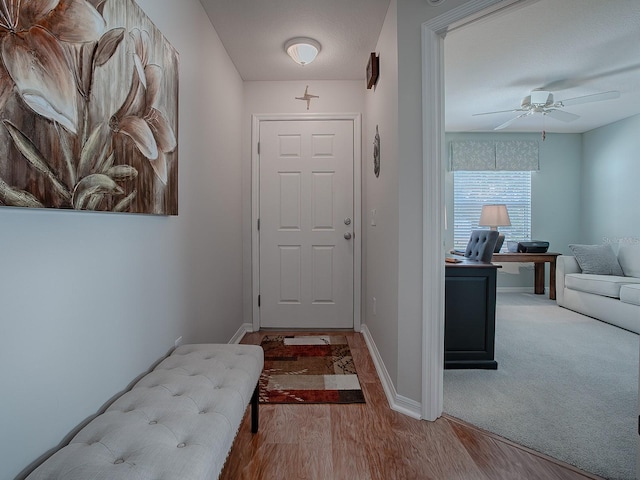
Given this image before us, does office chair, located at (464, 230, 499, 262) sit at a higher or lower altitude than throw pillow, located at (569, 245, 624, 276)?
higher

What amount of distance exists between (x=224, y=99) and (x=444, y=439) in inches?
104

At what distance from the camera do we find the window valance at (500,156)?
5.20 meters

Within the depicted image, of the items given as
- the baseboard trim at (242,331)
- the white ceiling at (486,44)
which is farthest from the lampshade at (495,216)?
the baseboard trim at (242,331)

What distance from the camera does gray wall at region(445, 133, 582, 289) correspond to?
523 centimetres

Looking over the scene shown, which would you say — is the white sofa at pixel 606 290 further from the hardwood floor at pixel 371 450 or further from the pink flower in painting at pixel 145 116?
the pink flower in painting at pixel 145 116

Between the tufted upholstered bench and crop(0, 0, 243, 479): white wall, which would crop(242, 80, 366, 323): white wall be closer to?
crop(0, 0, 243, 479): white wall

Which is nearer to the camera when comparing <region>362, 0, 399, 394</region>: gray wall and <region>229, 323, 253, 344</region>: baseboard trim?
<region>362, 0, 399, 394</region>: gray wall

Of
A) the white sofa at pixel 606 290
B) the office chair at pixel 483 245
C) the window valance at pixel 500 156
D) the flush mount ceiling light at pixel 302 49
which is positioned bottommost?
the white sofa at pixel 606 290

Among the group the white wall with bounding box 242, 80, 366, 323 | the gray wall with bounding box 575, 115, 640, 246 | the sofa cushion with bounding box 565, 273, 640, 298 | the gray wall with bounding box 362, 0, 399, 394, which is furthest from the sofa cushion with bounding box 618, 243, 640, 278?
the white wall with bounding box 242, 80, 366, 323

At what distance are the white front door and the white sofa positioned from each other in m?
2.69

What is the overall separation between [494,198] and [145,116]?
5173 millimetres

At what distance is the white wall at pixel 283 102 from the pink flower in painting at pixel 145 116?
170cm

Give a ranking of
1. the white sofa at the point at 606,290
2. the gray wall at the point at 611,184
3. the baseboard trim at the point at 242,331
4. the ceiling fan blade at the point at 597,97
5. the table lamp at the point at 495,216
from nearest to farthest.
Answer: the baseboard trim at the point at 242,331 → the ceiling fan blade at the point at 597,97 → the white sofa at the point at 606,290 → the gray wall at the point at 611,184 → the table lamp at the point at 495,216

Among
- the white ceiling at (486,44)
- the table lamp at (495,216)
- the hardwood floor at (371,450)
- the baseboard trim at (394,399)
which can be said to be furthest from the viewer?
the table lamp at (495,216)
